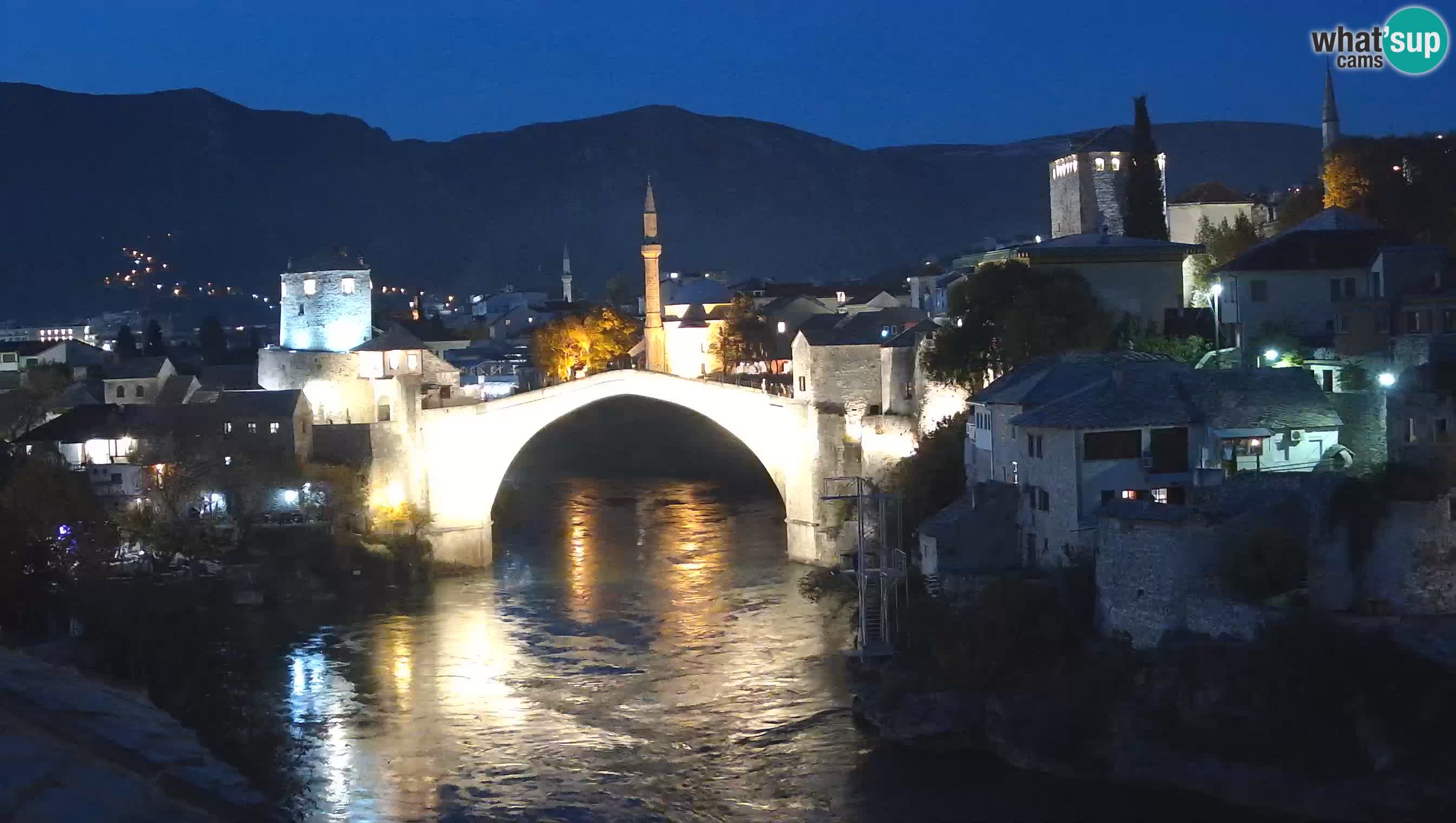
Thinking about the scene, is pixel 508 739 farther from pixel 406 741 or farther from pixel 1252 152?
pixel 1252 152

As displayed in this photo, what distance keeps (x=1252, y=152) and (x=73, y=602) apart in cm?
8642

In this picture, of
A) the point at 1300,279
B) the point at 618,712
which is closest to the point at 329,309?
the point at 618,712

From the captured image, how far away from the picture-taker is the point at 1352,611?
15.0m

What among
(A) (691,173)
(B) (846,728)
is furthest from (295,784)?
(A) (691,173)

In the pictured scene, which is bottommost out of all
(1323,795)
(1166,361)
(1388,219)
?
(1323,795)

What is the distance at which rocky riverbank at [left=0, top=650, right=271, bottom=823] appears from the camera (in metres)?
14.4

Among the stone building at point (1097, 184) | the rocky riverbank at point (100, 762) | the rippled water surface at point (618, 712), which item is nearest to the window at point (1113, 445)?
the rippled water surface at point (618, 712)

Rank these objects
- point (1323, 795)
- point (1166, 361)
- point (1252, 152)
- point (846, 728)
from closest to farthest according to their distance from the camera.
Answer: point (1323, 795) → point (846, 728) → point (1166, 361) → point (1252, 152)

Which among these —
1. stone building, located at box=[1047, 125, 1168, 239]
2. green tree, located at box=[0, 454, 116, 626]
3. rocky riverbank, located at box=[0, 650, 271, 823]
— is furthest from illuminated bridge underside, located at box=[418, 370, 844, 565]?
rocky riverbank, located at box=[0, 650, 271, 823]

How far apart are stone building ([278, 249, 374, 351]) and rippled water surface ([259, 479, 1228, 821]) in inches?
247

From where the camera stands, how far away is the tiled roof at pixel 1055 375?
19.1m

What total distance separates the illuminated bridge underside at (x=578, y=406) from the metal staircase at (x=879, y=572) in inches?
139

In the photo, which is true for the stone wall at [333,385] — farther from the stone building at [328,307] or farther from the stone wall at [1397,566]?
the stone wall at [1397,566]

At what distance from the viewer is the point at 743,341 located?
41.8 m
